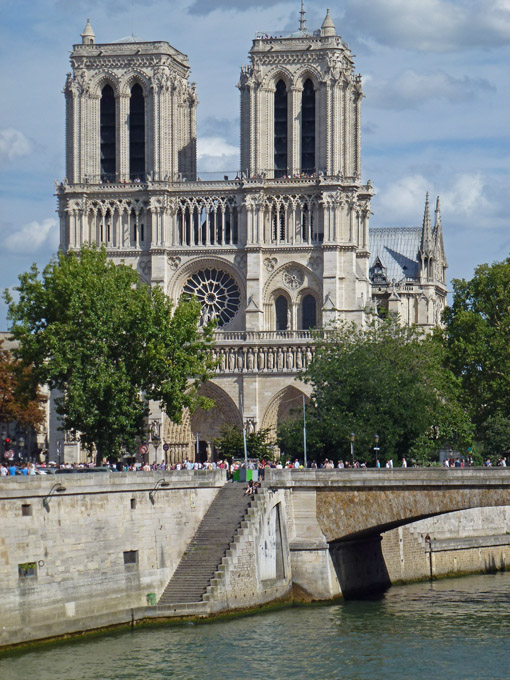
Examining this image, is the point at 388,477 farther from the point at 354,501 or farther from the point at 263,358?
the point at 263,358

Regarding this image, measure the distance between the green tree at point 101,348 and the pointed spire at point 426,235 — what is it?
62.3 metres

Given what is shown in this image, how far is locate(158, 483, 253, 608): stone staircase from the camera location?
5097 centimetres

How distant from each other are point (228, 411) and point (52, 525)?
50728 mm

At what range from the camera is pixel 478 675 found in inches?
1668

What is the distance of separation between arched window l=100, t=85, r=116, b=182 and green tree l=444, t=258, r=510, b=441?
25145 mm

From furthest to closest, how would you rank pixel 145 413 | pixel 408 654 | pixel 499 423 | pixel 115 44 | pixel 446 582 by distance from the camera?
pixel 115 44 → pixel 499 423 → pixel 145 413 → pixel 446 582 → pixel 408 654

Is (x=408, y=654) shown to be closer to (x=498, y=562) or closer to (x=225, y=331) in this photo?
(x=498, y=562)

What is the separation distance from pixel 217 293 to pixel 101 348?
36.9m

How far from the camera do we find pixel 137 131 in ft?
338

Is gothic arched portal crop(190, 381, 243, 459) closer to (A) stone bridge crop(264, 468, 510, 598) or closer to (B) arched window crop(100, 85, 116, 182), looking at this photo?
(B) arched window crop(100, 85, 116, 182)

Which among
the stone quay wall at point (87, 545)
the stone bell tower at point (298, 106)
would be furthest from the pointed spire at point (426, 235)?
the stone quay wall at point (87, 545)

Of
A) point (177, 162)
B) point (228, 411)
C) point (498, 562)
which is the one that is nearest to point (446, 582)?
point (498, 562)

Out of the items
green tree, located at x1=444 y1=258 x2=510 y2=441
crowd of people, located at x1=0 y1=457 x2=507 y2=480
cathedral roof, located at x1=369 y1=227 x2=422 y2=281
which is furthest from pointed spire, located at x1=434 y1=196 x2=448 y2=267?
crowd of people, located at x1=0 y1=457 x2=507 y2=480

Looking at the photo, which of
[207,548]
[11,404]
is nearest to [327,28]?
[11,404]
